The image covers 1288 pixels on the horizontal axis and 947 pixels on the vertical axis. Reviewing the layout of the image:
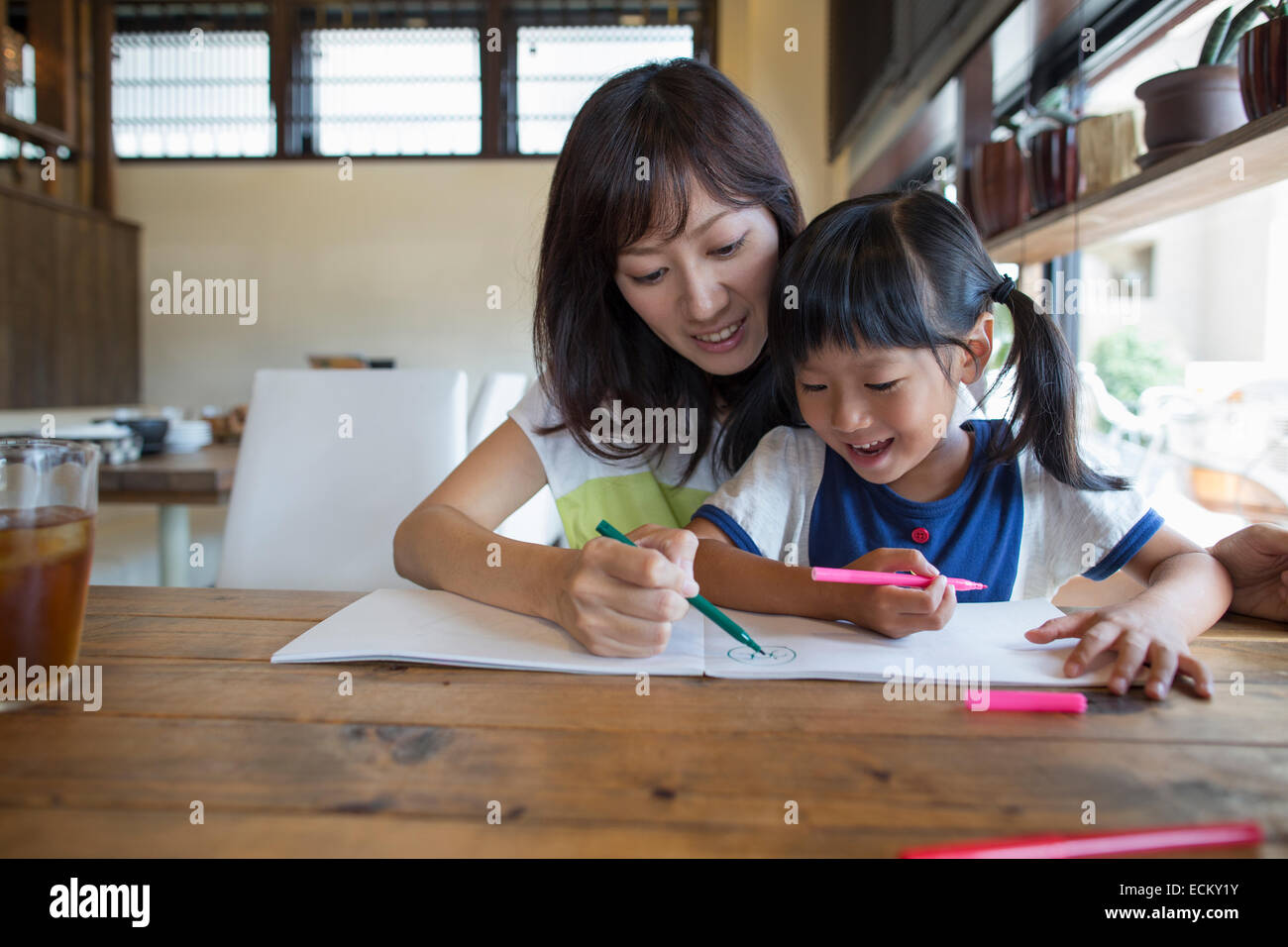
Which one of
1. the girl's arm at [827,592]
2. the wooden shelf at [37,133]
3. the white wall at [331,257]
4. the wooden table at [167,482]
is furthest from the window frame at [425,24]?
the girl's arm at [827,592]

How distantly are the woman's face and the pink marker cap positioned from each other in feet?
1.85

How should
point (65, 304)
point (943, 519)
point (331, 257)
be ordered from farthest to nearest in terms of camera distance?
point (331, 257)
point (65, 304)
point (943, 519)

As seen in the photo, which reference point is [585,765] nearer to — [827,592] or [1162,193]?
[827,592]

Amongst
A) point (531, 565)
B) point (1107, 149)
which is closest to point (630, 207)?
point (531, 565)

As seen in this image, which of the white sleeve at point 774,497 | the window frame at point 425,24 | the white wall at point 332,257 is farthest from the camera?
the white wall at point 332,257

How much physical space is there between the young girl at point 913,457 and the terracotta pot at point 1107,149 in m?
1.07

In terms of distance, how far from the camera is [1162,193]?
1.69 m

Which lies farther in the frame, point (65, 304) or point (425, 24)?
point (425, 24)

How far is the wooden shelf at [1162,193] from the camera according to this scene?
129cm

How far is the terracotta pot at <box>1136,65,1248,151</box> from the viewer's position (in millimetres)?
1494

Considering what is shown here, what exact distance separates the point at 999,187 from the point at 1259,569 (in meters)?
1.70

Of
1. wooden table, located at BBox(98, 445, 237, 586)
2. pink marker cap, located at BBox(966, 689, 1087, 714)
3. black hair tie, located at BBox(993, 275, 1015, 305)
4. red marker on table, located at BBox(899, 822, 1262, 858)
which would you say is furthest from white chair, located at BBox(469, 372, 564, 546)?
red marker on table, located at BBox(899, 822, 1262, 858)

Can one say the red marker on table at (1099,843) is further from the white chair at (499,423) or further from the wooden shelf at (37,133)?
the wooden shelf at (37,133)

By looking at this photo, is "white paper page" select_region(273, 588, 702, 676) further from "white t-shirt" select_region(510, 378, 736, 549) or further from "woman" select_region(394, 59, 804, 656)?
"white t-shirt" select_region(510, 378, 736, 549)
